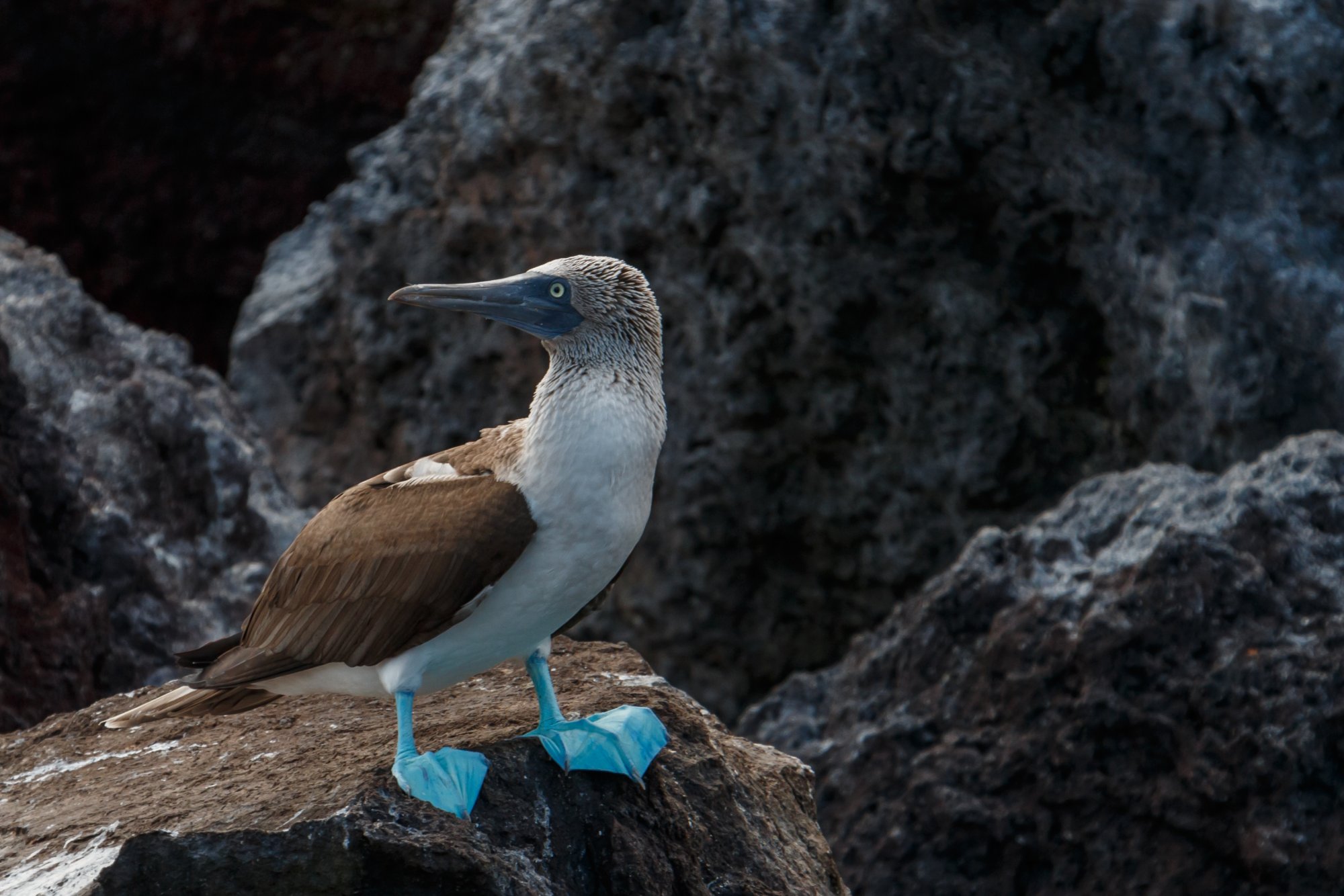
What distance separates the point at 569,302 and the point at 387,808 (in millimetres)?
1272

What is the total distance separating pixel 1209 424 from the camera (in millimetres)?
6414

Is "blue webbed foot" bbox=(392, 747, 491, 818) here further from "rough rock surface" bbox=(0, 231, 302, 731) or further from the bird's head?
"rough rock surface" bbox=(0, 231, 302, 731)

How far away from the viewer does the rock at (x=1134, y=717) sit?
4.85 meters

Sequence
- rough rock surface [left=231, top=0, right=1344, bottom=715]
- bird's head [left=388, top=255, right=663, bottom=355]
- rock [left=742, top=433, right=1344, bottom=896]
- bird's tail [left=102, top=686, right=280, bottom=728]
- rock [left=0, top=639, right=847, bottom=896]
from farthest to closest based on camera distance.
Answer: rough rock surface [left=231, top=0, right=1344, bottom=715], rock [left=742, top=433, right=1344, bottom=896], bird's tail [left=102, top=686, right=280, bottom=728], bird's head [left=388, top=255, right=663, bottom=355], rock [left=0, top=639, right=847, bottom=896]

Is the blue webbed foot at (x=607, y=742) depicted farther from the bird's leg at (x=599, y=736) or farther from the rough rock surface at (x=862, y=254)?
the rough rock surface at (x=862, y=254)

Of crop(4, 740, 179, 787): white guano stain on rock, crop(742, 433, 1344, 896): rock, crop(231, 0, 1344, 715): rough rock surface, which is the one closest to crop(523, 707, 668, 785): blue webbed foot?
crop(4, 740, 179, 787): white guano stain on rock

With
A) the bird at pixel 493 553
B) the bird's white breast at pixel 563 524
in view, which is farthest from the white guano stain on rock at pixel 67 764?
the bird's white breast at pixel 563 524

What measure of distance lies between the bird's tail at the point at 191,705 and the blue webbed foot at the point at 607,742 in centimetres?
85

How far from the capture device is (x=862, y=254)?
691 cm

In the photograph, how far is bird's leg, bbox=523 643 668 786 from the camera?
3.80m

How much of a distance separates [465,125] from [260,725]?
368cm

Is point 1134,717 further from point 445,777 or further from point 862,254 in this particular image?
point 862,254

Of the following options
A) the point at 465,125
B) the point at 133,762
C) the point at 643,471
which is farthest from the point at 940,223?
the point at 133,762

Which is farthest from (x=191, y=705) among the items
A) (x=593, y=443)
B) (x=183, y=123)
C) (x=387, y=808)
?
(x=183, y=123)
